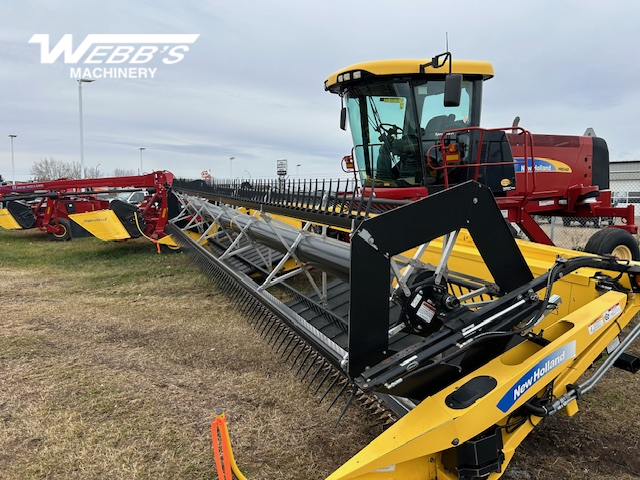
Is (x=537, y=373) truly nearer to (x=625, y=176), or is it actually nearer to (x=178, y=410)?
(x=178, y=410)

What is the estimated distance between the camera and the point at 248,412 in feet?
9.11

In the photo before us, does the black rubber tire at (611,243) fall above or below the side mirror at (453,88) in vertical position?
below

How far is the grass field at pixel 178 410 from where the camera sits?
2295mm

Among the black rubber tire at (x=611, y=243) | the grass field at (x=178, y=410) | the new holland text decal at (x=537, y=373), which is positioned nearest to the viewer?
the new holland text decal at (x=537, y=373)

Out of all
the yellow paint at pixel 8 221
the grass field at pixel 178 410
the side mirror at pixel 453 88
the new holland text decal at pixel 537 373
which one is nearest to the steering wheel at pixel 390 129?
the side mirror at pixel 453 88

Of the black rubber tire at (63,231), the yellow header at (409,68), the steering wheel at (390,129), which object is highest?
the yellow header at (409,68)

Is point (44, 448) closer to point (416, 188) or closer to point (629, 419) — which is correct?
point (629, 419)

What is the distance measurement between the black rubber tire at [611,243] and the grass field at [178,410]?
108 cm

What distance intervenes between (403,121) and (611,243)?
2.33m

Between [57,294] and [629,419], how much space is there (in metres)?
5.80

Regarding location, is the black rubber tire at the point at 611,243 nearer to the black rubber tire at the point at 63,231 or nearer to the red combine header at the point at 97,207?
the red combine header at the point at 97,207

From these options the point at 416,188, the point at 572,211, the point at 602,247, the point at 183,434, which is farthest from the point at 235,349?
the point at 572,211

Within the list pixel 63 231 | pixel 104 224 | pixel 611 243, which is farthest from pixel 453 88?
pixel 63 231

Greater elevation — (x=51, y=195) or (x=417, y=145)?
(x=417, y=145)
